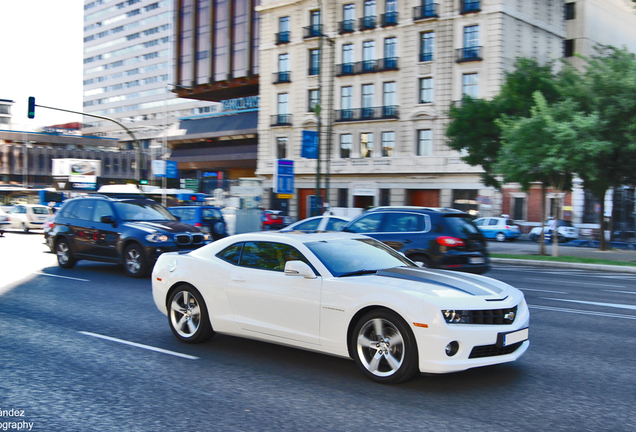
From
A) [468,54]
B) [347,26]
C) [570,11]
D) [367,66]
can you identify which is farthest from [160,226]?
[570,11]

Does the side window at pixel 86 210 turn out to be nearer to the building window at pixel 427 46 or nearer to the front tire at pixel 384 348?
the front tire at pixel 384 348

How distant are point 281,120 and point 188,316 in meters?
43.9

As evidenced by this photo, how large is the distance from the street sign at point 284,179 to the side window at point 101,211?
1129cm

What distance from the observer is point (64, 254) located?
47.2 feet

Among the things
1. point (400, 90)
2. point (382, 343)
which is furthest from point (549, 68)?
point (382, 343)

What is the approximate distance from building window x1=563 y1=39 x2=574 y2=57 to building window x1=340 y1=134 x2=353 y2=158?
683 inches

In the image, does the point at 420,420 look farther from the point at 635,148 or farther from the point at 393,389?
the point at 635,148

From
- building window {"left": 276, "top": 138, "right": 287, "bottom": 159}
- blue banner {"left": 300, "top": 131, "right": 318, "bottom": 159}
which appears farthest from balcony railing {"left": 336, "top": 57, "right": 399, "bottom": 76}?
blue banner {"left": 300, "top": 131, "right": 318, "bottom": 159}

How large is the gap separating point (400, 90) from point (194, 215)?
27342 millimetres

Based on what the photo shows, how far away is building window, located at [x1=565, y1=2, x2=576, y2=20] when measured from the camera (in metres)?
45.0

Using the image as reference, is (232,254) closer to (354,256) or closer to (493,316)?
(354,256)

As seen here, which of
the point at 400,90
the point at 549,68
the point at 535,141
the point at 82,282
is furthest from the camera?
the point at 400,90

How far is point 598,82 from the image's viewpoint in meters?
22.4

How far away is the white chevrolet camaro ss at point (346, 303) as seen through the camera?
5090 millimetres
